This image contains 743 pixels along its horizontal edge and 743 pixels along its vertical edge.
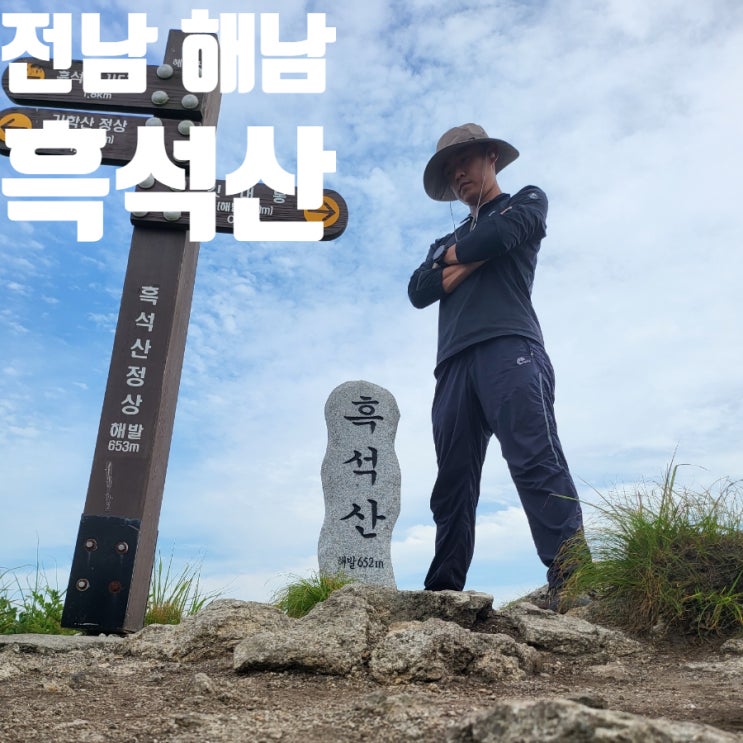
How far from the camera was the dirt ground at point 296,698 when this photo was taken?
216cm

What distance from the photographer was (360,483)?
6691 millimetres

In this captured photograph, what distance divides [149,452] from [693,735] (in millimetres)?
4393

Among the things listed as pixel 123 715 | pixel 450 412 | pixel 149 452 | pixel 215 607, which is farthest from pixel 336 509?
pixel 123 715

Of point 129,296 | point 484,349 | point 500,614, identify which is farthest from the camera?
point 129,296

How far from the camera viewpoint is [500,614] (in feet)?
12.1

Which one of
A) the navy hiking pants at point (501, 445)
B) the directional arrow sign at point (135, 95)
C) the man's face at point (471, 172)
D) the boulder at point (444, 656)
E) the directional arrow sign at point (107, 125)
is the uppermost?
the directional arrow sign at point (135, 95)

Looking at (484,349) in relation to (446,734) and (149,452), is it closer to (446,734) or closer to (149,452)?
(149,452)

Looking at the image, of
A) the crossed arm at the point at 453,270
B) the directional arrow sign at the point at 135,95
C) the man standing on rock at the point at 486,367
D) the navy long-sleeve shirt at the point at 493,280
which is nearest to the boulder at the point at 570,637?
the man standing on rock at the point at 486,367

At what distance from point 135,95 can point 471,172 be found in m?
2.99

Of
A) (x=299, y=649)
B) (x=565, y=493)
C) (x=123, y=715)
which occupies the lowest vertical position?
(x=123, y=715)

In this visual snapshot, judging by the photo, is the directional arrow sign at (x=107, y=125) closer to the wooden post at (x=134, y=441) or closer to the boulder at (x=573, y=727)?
the wooden post at (x=134, y=441)

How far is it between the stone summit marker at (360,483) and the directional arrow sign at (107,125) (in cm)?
267

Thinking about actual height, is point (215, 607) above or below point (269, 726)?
above

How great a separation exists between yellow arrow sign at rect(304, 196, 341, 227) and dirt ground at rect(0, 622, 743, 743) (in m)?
3.61
